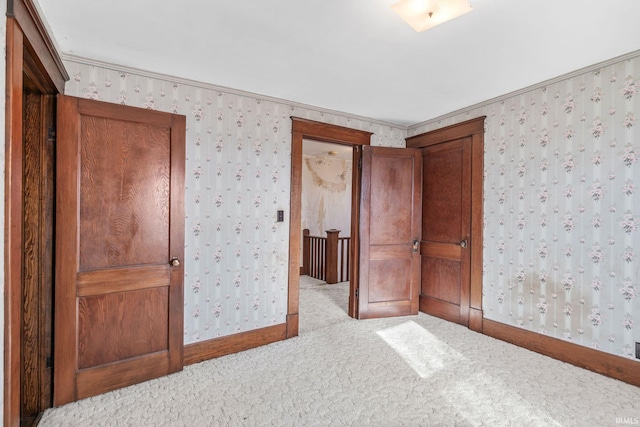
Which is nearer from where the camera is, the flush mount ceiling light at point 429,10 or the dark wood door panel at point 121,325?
the flush mount ceiling light at point 429,10

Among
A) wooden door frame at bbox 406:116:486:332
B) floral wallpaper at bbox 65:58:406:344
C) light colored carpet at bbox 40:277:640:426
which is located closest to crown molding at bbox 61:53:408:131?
floral wallpaper at bbox 65:58:406:344

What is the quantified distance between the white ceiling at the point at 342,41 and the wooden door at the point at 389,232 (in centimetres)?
101

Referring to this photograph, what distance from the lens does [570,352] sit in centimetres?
263

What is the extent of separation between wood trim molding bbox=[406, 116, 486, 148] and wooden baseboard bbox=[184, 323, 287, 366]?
2641 mm

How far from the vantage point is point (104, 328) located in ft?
7.31

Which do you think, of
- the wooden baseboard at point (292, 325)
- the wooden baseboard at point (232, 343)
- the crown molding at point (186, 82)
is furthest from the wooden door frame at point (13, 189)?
the wooden baseboard at point (292, 325)

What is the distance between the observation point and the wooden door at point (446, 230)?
11.5 ft

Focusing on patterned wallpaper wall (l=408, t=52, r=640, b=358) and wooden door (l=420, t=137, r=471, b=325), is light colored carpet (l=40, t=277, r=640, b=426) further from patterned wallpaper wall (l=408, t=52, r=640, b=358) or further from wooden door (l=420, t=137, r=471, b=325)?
wooden door (l=420, t=137, r=471, b=325)

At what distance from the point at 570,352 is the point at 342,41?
2.97m

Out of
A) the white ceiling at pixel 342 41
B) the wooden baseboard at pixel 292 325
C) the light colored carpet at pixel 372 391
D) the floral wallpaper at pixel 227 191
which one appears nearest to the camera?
the white ceiling at pixel 342 41

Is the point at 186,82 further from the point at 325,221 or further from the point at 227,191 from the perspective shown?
the point at 325,221

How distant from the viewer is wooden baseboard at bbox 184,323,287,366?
268 cm

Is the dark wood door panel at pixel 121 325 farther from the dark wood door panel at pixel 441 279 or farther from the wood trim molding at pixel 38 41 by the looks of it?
the dark wood door panel at pixel 441 279

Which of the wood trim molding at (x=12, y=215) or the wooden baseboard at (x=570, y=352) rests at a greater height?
the wood trim molding at (x=12, y=215)
